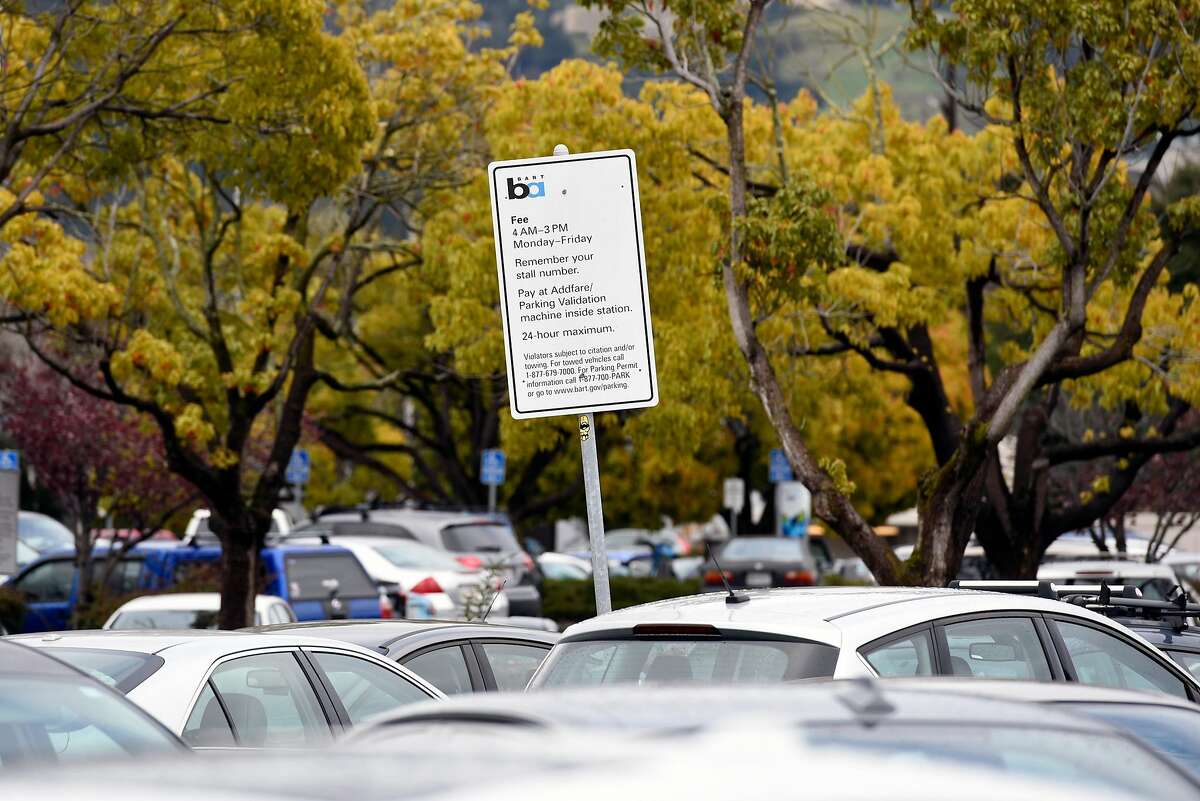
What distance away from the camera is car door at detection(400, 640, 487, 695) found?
9.53m

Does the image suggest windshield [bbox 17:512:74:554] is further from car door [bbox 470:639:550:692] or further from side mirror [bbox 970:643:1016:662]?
side mirror [bbox 970:643:1016:662]

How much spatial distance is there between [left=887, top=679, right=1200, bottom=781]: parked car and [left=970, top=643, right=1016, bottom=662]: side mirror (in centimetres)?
222

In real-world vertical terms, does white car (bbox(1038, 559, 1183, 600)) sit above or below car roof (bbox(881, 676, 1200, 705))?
below

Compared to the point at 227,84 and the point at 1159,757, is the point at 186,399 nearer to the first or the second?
the point at 227,84

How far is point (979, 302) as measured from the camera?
19.7 m

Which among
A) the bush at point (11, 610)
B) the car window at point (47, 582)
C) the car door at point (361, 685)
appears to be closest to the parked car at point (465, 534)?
the car window at point (47, 582)

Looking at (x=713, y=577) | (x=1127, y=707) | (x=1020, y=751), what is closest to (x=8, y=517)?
(x=1127, y=707)

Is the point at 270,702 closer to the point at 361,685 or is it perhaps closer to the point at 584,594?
the point at 361,685

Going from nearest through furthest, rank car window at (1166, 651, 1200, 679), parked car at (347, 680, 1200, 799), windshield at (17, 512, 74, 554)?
parked car at (347, 680, 1200, 799) → car window at (1166, 651, 1200, 679) → windshield at (17, 512, 74, 554)

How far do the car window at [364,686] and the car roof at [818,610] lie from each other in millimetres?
1561

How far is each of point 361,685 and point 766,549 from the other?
75.4 ft

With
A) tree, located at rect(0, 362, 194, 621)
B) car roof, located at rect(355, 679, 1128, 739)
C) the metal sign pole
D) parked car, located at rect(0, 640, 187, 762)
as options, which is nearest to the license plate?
tree, located at rect(0, 362, 194, 621)

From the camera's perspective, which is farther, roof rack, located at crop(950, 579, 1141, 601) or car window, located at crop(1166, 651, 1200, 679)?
car window, located at crop(1166, 651, 1200, 679)

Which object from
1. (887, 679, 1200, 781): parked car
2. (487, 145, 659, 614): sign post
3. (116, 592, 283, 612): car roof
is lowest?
(116, 592, 283, 612): car roof
